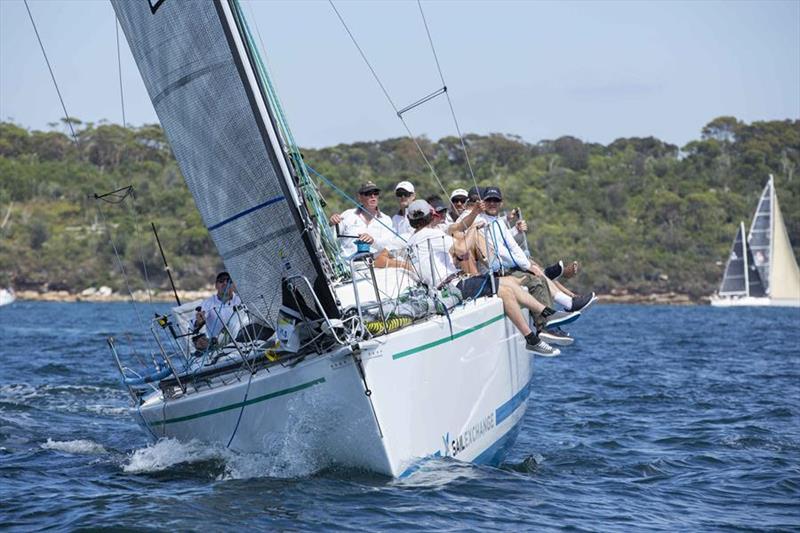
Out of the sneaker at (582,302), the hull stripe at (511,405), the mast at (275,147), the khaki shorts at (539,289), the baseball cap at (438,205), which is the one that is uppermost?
the mast at (275,147)

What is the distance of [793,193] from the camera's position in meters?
82.2

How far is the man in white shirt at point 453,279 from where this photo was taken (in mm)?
8562

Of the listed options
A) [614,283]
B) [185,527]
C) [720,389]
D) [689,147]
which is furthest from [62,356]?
[689,147]

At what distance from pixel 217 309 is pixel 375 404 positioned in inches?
96.5

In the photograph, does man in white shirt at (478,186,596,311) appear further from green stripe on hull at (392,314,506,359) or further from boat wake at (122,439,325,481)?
boat wake at (122,439,325,481)

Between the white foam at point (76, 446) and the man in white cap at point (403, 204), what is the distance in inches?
121

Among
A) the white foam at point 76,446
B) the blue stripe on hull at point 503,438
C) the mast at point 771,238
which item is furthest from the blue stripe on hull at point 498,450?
the mast at point 771,238

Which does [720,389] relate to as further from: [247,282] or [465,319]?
[247,282]

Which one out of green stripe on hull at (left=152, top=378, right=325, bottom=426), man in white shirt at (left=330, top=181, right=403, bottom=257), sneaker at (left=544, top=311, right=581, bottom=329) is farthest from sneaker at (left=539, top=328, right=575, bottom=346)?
green stripe on hull at (left=152, top=378, right=325, bottom=426)

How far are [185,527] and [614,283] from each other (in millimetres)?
65105

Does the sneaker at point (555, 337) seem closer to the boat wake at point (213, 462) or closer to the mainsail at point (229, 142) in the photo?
the mainsail at point (229, 142)

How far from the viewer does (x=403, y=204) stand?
401 inches

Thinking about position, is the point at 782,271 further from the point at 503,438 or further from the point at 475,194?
the point at 503,438

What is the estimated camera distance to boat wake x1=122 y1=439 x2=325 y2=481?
7516mm
